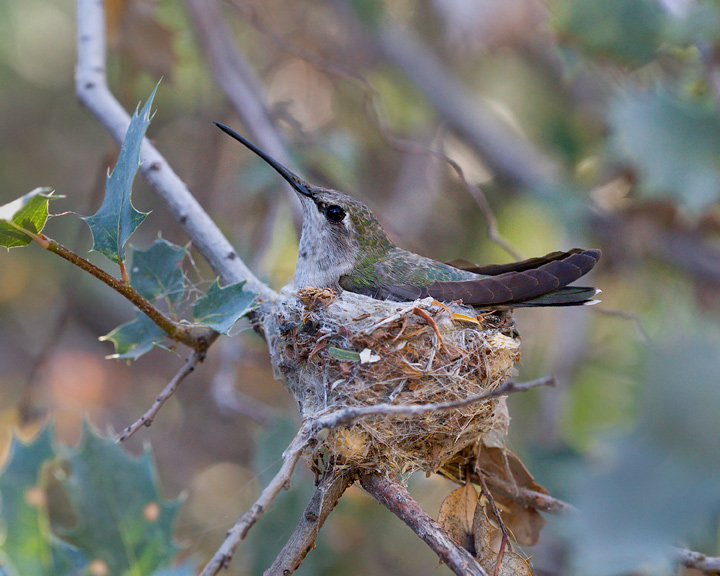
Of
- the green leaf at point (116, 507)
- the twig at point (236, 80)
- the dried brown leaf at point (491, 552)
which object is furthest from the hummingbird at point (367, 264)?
the green leaf at point (116, 507)

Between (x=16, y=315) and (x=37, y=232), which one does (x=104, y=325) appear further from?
(x=37, y=232)

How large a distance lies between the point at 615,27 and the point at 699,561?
9.30 feet

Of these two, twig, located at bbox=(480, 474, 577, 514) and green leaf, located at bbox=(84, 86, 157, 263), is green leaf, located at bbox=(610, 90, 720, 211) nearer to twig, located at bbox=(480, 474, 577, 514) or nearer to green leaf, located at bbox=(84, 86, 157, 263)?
twig, located at bbox=(480, 474, 577, 514)

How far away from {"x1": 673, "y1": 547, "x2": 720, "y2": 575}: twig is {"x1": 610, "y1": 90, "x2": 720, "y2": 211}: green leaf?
5.20 feet

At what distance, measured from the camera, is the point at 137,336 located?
1.97m

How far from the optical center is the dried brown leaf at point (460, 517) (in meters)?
1.90

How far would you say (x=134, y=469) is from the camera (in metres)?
1.83

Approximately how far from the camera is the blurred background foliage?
3.32 m

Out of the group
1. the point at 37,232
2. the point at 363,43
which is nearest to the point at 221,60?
the point at 363,43

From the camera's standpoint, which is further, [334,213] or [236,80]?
[236,80]

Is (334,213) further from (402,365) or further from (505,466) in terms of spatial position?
(505,466)

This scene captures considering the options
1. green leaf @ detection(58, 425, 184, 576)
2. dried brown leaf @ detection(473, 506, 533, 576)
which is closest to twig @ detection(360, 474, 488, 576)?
dried brown leaf @ detection(473, 506, 533, 576)

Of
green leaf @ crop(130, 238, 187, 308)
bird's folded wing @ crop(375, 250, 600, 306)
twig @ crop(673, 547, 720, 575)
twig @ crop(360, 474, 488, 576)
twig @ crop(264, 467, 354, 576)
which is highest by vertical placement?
bird's folded wing @ crop(375, 250, 600, 306)

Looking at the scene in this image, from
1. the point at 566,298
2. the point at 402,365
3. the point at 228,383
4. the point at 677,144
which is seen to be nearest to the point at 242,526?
the point at 402,365
